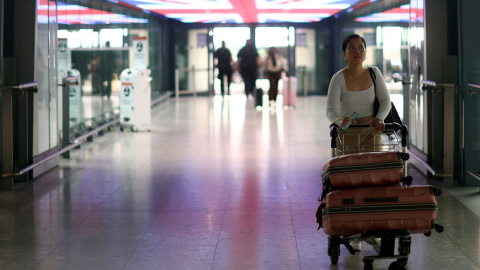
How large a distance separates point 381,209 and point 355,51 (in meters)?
1.26

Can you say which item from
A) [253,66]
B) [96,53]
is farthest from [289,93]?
[96,53]

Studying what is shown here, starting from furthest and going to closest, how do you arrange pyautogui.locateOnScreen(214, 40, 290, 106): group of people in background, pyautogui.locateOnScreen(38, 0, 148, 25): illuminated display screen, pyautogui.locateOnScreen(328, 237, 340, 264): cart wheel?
1. pyautogui.locateOnScreen(214, 40, 290, 106): group of people in background
2. pyautogui.locateOnScreen(38, 0, 148, 25): illuminated display screen
3. pyautogui.locateOnScreen(328, 237, 340, 264): cart wheel

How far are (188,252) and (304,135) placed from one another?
8.98 meters

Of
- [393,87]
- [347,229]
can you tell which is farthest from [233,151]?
[347,229]

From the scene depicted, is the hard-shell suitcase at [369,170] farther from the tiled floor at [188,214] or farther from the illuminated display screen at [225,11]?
the illuminated display screen at [225,11]

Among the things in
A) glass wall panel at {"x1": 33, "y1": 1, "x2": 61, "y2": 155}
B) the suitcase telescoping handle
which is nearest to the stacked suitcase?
the suitcase telescoping handle

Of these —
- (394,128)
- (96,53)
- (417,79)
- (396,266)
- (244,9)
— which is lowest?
(396,266)

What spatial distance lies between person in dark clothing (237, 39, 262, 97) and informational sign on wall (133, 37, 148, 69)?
335 inches

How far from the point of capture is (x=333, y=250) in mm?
5484

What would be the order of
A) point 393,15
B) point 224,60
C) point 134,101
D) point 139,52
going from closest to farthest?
1. point 393,15
2. point 134,101
3. point 139,52
4. point 224,60

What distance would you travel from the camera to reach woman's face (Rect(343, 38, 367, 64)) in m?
5.77

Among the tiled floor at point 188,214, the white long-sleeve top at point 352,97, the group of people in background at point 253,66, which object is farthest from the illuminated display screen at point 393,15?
the white long-sleeve top at point 352,97

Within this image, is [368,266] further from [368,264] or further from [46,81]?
[46,81]

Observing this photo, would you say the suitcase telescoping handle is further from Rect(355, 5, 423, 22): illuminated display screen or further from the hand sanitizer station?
the hand sanitizer station
